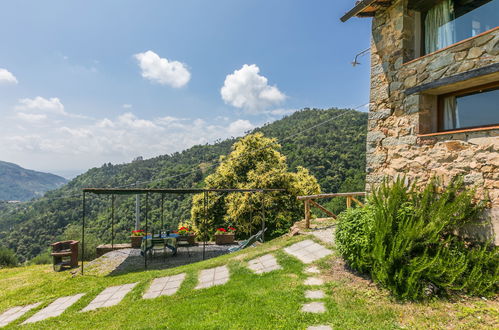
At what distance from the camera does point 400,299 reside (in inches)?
119

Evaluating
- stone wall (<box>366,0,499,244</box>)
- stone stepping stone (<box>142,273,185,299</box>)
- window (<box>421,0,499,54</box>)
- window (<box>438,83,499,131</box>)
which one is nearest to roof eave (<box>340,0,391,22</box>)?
stone wall (<box>366,0,499,244</box>)

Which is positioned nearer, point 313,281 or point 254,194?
point 313,281

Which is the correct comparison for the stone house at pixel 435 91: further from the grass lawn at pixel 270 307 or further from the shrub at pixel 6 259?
the shrub at pixel 6 259

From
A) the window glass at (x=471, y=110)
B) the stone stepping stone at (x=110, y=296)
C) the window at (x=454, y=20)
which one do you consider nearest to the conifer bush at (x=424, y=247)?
the window glass at (x=471, y=110)

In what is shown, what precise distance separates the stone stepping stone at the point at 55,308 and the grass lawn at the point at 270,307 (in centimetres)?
16

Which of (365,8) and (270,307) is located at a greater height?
(365,8)

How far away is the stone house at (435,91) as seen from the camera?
3.40 metres

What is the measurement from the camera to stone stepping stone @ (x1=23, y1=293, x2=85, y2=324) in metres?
4.48

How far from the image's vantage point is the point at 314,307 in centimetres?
310

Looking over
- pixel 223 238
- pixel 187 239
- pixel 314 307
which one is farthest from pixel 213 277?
pixel 187 239

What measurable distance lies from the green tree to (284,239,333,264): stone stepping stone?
15.9ft

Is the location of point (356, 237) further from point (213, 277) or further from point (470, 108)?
point (213, 277)

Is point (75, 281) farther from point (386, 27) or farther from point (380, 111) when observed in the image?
point (386, 27)

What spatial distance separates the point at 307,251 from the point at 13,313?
19.9ft
